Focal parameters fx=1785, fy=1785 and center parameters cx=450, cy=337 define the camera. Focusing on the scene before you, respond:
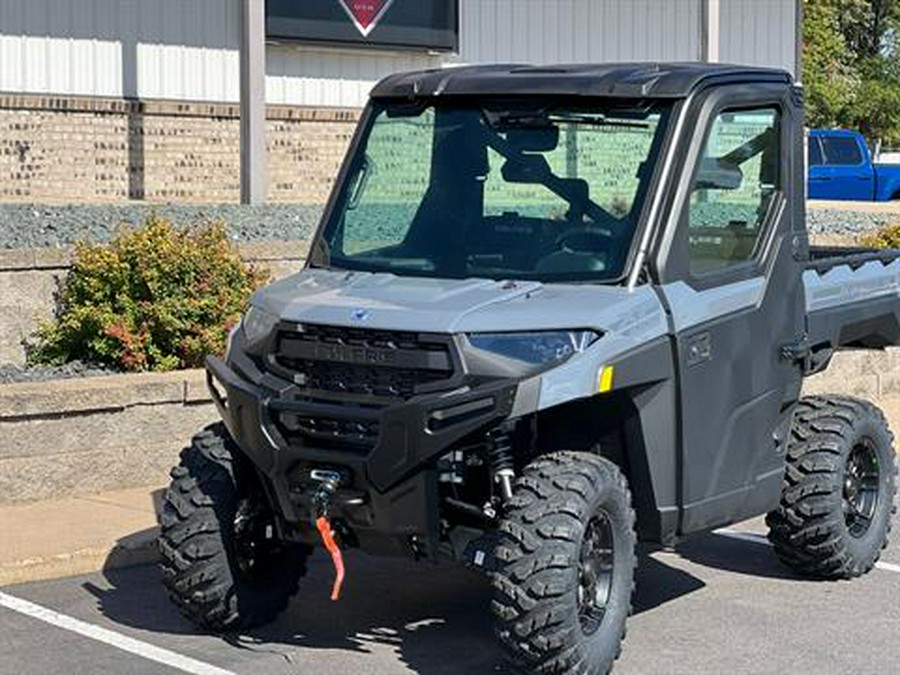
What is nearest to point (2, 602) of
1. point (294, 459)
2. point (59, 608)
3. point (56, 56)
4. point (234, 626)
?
point (59, 608)

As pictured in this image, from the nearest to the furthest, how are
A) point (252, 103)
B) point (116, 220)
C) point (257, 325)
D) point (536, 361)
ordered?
point (536, 361)
point (257, 325)
point (116, 220)
point (252, 103)

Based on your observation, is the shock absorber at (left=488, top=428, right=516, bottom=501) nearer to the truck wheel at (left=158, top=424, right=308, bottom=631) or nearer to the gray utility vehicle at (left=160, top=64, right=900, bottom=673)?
the gray utility vehicle at (left=160, top=64, right=900, bottom=673)

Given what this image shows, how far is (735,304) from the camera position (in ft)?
23.8

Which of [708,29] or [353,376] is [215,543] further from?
[708,29]

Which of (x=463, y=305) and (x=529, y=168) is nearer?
(x=463, y=305)

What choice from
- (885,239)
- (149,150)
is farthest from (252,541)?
(149,150)

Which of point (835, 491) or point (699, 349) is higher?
point (699, 349)

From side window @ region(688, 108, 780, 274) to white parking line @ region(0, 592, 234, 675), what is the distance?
2484mm

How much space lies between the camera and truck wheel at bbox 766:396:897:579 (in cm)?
795

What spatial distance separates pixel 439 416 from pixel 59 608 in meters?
2.41

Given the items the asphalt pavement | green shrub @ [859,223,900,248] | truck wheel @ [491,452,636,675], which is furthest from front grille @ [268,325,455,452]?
green shrub @ [859,223,900,248]

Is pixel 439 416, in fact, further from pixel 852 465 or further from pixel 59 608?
pixel 852 465

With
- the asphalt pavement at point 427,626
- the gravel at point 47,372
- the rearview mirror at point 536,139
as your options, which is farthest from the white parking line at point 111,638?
the gravel at point 47,372

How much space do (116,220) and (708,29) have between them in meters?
9.24
